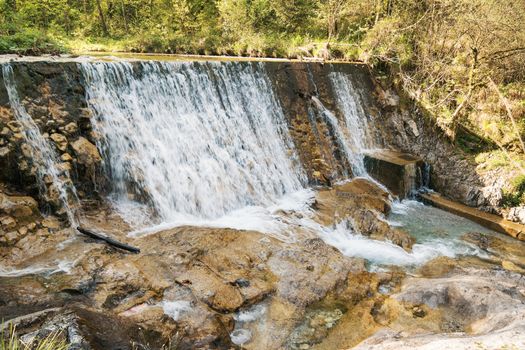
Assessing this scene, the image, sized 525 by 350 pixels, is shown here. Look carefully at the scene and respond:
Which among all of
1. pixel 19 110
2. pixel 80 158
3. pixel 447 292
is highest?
pixel 19 110

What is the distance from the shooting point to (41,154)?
6203 millimetres

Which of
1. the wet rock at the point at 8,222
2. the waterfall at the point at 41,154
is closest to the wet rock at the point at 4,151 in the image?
the waterfall at the point at 41,154

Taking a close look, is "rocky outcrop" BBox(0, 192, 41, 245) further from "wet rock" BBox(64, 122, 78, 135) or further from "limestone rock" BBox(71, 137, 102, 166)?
"wet rock" BBox(64, 122, 78, 135)

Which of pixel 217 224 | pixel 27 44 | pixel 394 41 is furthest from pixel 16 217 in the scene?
pixel 394 41

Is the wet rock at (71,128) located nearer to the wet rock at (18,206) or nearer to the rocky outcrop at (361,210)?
the wet rock at (18,206)

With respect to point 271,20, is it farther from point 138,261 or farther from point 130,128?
point 138,261

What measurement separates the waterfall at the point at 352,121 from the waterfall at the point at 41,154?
24.2 feet

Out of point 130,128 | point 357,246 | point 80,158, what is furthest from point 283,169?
point 80,158

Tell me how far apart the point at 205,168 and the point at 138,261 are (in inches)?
129

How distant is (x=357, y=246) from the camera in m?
7.07

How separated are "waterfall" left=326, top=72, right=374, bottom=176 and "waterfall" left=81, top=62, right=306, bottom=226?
204 centimetres

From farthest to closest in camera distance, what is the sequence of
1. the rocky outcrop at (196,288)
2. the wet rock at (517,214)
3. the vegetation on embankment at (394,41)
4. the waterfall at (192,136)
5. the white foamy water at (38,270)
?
the vegetation on embankment at (394,41) → the wet rock at (517,214) → the waterfall at (192,136) → the white foamy water at (38,270) → the rocky outcrop at (196,288)

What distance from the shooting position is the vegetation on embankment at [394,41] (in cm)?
1055

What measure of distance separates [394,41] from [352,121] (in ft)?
13.6
